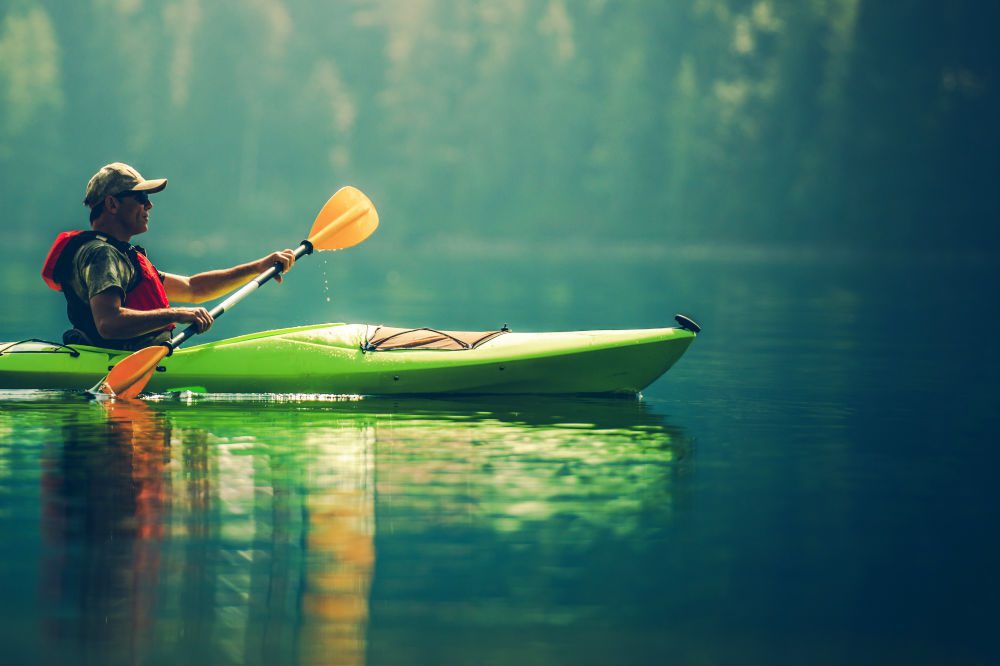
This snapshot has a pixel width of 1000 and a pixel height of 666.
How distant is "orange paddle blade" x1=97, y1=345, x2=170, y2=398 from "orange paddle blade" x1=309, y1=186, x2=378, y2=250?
65.0 inches

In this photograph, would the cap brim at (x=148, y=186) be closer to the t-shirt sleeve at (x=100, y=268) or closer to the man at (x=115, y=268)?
the man at (x=115, y=268)

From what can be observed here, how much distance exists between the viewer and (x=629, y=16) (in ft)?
193

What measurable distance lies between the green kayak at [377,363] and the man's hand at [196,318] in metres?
0.59

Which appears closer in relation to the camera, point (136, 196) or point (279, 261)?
point (136, 196)

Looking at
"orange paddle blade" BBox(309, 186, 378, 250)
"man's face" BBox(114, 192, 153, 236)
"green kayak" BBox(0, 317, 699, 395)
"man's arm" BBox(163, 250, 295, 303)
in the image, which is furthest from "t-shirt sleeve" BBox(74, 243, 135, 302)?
"orange paddle blade" BBox(309, 186, 378, 250)

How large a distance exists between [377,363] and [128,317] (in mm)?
1461

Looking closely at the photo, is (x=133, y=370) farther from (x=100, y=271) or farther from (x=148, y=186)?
(x=148, y=186)

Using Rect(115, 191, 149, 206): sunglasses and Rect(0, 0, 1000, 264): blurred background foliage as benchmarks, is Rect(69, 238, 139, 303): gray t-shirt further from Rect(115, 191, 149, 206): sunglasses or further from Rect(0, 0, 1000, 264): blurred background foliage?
Rect(0, 0, 1000, 264): blurred background foliage

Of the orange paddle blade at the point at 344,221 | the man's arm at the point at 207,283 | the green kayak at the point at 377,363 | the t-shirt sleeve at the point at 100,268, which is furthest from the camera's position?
the orange paddle blade at the point at 344,221

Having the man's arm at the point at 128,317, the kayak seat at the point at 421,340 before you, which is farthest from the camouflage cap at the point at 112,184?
the kayak seat at the point at 421,340

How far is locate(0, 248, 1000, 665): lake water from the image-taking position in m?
4.02

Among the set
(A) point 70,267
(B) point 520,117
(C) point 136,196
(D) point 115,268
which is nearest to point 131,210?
(C) point 136,196

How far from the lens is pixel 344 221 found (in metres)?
9.38

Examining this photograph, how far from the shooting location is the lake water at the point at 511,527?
13.2 ft
